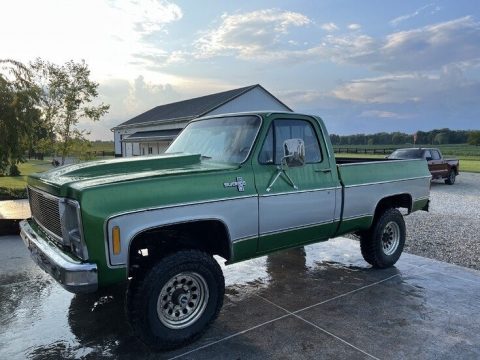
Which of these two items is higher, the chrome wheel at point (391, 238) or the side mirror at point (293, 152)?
the side mirror at point (293, 152)

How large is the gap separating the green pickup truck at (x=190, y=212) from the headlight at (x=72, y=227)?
0.04ft

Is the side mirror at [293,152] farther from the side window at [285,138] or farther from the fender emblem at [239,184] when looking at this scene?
the fender emblem at [239,184]

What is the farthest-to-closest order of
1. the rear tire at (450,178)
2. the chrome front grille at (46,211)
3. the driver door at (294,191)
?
the rear tire at (450,178), the driver door at (294,191), the chrome front grille at (46,211)

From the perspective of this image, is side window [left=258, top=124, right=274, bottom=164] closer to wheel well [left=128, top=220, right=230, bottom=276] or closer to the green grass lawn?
wheel well [left=128, top=220, right=230, bottom=276]

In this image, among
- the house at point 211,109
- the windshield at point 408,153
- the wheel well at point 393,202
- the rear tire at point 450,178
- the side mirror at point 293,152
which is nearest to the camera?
the side mirror at point 293,152

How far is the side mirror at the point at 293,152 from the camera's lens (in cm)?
404

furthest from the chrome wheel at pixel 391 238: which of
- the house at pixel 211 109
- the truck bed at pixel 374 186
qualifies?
the house at pixel 211 109

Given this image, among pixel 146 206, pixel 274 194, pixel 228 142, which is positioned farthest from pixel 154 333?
pixel 228 142

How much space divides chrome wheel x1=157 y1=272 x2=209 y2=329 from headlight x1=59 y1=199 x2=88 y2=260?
80 cm

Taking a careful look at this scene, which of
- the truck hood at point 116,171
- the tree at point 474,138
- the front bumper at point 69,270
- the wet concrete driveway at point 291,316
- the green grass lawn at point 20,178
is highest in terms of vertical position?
the tree at point 474,138

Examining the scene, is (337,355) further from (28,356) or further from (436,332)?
(28,356)

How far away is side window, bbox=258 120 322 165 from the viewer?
4281 millimetres

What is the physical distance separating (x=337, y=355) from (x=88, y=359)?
2.22 metres

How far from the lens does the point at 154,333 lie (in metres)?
3.43
